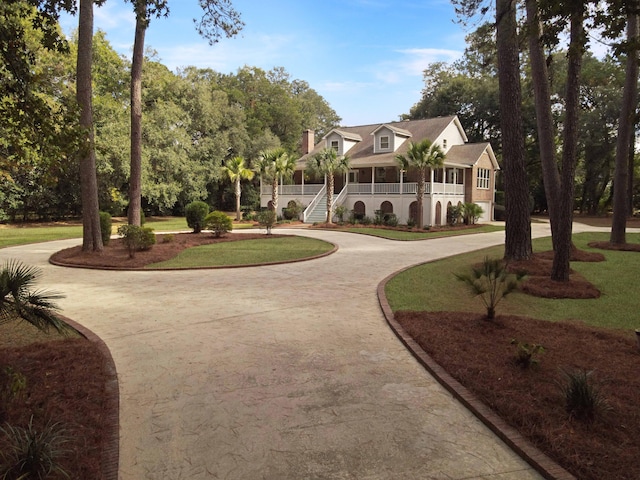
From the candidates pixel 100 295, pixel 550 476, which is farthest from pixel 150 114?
pixel 550 476

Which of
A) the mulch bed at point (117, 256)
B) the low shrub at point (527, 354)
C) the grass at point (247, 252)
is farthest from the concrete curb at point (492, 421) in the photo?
the mulch bed at point (117, 256)

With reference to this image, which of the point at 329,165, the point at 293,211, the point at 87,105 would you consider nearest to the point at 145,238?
the point at 87,105

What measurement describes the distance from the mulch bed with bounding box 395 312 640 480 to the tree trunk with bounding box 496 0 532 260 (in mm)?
5281

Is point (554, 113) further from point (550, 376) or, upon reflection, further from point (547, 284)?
point (550, 376)

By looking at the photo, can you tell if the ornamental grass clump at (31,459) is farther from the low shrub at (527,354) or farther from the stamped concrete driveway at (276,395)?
the low shrub at (527,354)

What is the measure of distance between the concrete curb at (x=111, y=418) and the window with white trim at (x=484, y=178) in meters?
31.5

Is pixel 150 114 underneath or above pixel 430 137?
above

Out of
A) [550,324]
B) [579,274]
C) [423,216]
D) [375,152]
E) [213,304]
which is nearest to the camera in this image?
[550,324]

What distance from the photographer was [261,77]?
51438mm

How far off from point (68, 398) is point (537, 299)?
7940 millimetres

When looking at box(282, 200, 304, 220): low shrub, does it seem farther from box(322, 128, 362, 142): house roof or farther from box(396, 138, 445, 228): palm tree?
box(396, 138, 445, 228): palm tree

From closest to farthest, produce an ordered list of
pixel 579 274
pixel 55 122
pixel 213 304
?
pixel 55 122, pixel 213 304, pixel 579 274

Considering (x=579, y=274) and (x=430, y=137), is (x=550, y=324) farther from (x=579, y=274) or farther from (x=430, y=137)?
(x=430, y=137)

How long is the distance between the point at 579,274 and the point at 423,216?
17459 mm
